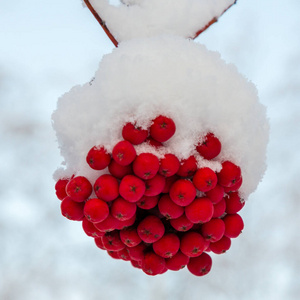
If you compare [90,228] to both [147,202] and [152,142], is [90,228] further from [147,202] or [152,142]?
[152,142]

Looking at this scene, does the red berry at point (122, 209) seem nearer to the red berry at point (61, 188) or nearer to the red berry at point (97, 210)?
the red berry at point (97, 210)

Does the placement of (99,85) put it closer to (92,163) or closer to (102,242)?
(92,163)

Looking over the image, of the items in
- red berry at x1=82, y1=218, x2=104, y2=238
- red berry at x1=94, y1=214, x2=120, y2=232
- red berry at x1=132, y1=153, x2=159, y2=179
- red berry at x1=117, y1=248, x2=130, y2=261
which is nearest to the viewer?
red berry at x1=132, y1=153, x2=159, y2=179

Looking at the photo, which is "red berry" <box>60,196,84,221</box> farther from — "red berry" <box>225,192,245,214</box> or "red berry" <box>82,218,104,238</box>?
"red berry" <box>225,192,245,214</box>

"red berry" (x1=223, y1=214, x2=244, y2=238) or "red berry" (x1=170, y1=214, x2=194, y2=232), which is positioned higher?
"red berry" (x1=223, y1=214, x2=244, y2=238)

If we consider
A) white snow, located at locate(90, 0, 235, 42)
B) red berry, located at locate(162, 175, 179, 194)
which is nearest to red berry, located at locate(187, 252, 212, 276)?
red berry, located at locate(162, 175, 179, 194)

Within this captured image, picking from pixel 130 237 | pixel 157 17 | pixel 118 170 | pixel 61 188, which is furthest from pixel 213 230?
pixel 157 17

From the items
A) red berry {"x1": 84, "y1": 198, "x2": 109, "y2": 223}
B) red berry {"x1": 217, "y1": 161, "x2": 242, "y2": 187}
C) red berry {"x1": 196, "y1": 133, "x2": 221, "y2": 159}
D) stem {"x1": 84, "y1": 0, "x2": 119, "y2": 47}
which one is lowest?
red berry {"x1": 84, "y1": 198, "x2": 109, "y2": 223}

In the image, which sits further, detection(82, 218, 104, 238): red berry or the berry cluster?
detection(82, 218, 104, 238): red berry
